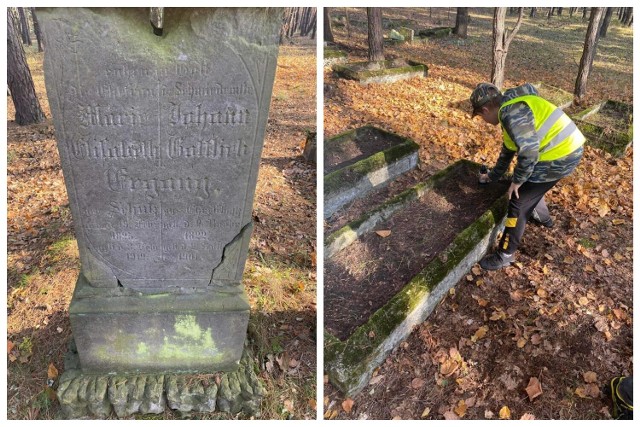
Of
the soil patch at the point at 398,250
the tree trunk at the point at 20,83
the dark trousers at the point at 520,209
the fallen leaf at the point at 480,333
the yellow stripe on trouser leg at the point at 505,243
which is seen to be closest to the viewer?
the fallen leaf at the point at 480,333

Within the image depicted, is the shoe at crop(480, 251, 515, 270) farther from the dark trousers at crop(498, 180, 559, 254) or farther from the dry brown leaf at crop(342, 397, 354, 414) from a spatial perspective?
the dry brown leaf at crop(342, 397, 354, 414)

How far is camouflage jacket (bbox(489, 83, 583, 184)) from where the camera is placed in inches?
147

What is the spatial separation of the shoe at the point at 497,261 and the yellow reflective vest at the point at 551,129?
1.01 metres

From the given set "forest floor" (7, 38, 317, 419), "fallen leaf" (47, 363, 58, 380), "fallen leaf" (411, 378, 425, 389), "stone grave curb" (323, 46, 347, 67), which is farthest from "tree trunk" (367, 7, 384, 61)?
"fallen leaf" (47, 363, 58, 380)

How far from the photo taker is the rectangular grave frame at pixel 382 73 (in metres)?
9.16

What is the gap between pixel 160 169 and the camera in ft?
8.39

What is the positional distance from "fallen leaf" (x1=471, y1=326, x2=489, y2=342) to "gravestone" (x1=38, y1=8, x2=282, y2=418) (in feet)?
6.34

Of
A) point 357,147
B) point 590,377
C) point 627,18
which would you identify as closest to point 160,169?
point 590,377

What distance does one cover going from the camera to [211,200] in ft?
8.95

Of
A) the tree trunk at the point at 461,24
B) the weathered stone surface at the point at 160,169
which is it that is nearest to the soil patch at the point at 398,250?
the weathered stone surface at the point at 160,169

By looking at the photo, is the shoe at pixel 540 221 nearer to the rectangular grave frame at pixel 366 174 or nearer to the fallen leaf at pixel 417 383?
the rectangular grave frame at pixel 366 174

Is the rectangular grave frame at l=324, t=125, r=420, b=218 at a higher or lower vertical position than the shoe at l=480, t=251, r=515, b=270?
higher

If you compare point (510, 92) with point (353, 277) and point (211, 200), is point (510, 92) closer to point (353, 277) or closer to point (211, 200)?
point (353, 277)

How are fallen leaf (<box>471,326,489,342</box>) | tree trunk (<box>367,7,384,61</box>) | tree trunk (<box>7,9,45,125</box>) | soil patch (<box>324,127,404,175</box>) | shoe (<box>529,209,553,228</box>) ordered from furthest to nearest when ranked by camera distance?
tree trunk (<box>367,7,384,61</box>) < tree trunk (<box>7,9,45,125</box>) < soil patch (<box>324,127,404,175</box>) < shoe (<box>529,209,553,228</box>) < fallen leaf (<box>471,326,489,342</box>)
